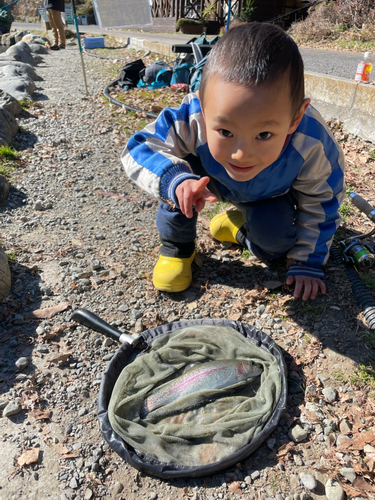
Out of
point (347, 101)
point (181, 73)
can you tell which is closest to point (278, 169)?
point (347, 101)

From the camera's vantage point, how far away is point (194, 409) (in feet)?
6.07

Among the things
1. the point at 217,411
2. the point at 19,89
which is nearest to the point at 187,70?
the point at 19,89

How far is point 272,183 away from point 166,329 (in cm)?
111

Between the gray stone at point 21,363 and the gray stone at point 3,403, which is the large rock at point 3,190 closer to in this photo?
the gray stone at point 21,363

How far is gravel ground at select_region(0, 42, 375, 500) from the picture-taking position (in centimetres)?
165

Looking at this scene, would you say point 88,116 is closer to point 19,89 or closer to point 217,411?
point 19,89

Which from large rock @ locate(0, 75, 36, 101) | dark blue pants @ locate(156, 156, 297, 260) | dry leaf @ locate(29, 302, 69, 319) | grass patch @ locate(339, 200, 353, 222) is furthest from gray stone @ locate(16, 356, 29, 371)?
large rock @ locate(0, 75, 36, 101)

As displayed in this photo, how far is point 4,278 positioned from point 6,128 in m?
3.28

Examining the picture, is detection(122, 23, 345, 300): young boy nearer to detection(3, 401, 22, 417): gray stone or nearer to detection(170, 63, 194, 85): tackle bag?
detection(3, 401, 22, 417): gray stone

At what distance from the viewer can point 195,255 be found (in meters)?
3.01

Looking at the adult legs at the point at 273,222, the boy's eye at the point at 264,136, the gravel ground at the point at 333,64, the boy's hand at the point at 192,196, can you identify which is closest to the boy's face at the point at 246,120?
the boy's eye at the point at 264,136

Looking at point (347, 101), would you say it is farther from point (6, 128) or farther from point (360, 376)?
point (6, 128)

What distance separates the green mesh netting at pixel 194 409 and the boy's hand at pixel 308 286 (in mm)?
563

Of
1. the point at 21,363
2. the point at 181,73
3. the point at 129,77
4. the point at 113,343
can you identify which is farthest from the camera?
the point at 129,77
